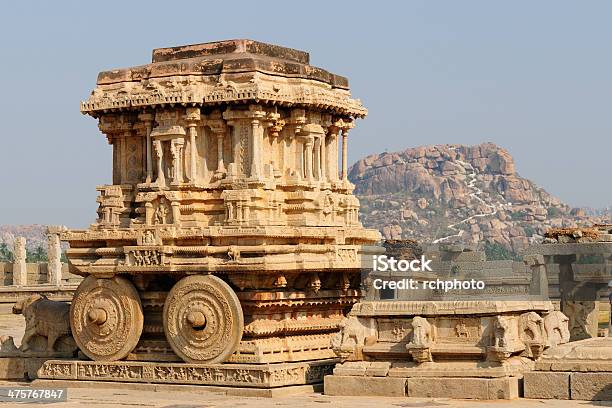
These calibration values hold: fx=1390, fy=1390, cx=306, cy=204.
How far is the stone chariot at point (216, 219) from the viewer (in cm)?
2592

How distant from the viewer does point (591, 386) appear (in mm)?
22688

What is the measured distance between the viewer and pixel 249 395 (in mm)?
24938

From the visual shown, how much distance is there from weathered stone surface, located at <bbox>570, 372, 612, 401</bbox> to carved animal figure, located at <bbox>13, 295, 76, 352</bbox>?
10953 millimetres

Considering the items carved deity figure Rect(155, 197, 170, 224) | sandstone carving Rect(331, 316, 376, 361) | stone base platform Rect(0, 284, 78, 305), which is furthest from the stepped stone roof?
stone base platform Rect(0, 284, 78, 305)

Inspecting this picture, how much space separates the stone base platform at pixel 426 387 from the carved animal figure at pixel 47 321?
6.82 metres

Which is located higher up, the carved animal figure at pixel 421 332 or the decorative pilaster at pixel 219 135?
the decorative pilaster at pixel 219 135

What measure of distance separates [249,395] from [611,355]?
644 centimetres

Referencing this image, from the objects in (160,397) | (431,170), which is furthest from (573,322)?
(431,170)

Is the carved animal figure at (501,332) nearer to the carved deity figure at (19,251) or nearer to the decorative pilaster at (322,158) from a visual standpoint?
the decorative pilaster at (322,158)

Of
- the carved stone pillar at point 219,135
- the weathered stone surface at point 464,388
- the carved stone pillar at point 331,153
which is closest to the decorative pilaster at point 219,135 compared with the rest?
the carved stone pillar at point 219,135

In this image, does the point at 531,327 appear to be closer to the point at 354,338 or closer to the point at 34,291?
the point at 354,338

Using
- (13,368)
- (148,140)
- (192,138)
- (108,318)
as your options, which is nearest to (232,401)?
(108,318)

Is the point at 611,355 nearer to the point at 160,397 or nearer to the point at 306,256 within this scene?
the point at 306,256

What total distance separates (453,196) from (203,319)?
441 feet
